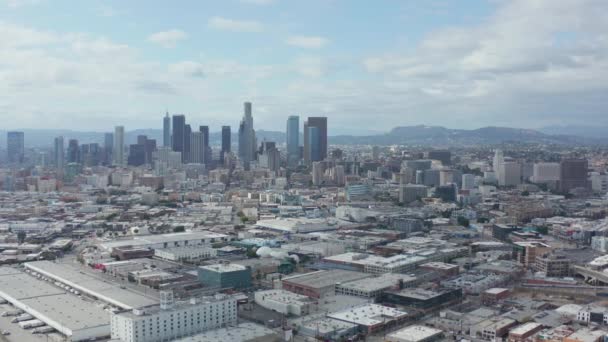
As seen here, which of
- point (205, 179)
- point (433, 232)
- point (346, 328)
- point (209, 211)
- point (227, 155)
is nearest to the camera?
point (346, 328)

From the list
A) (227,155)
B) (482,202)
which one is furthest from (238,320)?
(227,155)

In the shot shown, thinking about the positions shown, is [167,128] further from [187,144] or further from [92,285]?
[92,285]

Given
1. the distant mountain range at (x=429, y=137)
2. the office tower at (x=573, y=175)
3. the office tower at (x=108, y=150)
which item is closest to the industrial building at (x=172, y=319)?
the office tower at (x=573, y=175)

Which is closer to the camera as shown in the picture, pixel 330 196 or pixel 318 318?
pixel 318 318

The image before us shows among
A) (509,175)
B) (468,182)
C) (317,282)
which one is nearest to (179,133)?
(468,182)

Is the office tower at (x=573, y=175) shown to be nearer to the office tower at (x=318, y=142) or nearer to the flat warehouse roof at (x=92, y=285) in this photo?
the office tower at (x=318, y=142)

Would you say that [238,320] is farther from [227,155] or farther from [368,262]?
[227,155]

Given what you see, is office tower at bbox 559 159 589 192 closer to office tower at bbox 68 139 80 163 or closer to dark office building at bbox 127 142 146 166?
dark office building at bbox 127 142 146 166
